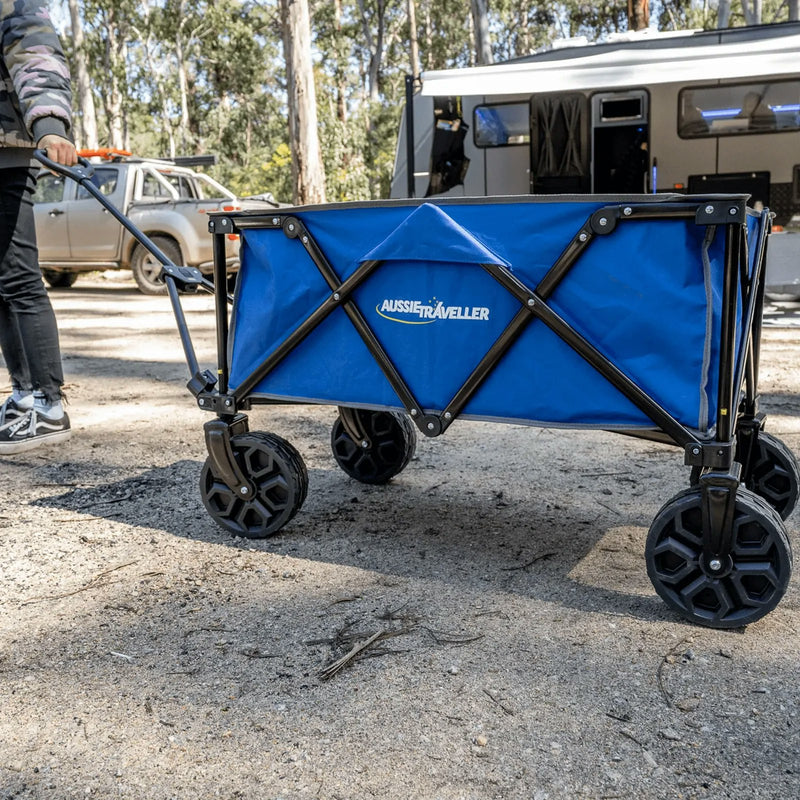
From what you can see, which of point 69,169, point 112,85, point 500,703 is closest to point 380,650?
point 500,703

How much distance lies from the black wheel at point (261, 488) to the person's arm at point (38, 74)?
156 cm

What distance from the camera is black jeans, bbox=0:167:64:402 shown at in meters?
3.97

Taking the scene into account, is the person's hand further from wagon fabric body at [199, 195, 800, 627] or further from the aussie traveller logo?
the aussie traveller logo

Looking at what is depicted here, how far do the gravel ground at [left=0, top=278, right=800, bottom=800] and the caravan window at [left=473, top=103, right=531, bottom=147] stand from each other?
765 cm

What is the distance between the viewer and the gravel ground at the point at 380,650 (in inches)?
67.9

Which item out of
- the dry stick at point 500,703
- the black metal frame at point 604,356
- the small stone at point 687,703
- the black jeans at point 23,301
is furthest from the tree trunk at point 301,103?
the small stone at point 687,703

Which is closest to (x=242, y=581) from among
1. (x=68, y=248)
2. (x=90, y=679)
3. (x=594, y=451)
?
(x=90, y=679)

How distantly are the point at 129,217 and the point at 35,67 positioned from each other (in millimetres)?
8629

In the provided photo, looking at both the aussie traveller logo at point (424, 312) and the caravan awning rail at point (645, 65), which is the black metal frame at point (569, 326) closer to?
the aussie traveller logo at point (424, 312)

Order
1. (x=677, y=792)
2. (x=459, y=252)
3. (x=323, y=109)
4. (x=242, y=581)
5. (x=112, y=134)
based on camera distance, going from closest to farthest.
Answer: (x=677, y=792) → (x=459, y=252) → (x=242, y=581) → (x=323, y=109) → (x=112, y=134)

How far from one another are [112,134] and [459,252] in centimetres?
3187

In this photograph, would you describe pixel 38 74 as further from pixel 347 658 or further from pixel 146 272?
pixel 146 272

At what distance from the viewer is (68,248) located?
40.8 ft

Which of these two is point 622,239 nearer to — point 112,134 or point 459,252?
point 459,252
